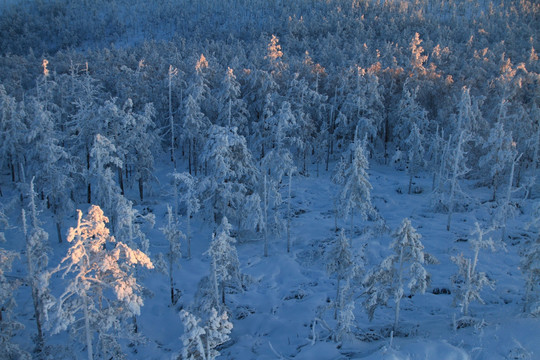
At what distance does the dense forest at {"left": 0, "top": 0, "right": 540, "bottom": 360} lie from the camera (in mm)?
18438

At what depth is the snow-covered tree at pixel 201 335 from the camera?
1366 centimetres

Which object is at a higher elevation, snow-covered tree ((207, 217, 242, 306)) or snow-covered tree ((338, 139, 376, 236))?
snow-covered tree ((338, 139, 376, 236))

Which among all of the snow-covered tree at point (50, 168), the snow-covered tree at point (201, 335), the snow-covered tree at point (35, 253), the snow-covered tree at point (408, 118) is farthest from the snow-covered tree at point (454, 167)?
the snow-covered tree at point (50, 168)

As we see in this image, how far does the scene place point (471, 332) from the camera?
722 inches

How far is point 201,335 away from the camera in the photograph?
14898 mm

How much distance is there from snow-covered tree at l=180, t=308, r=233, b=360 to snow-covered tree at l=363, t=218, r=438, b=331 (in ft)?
23.7

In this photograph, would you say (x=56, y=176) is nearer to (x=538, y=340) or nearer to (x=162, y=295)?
(x=162, y=295)

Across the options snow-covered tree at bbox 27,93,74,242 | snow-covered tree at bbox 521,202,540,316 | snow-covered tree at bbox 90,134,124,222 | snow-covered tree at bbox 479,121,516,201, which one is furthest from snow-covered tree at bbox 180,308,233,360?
snow-covered tree at bbox 479,121,516,201

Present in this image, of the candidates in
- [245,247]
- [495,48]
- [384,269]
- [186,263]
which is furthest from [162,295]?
[495,48]

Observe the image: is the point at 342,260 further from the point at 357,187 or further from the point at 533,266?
the point at 533,266

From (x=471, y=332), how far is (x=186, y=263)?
19.1 meters

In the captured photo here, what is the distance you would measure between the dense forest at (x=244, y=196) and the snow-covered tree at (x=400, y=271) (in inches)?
3.2

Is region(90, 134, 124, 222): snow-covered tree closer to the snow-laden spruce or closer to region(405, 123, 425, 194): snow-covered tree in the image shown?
the snow-laden spruce

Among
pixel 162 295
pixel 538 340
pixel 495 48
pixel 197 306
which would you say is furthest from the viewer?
pixel 495 48
